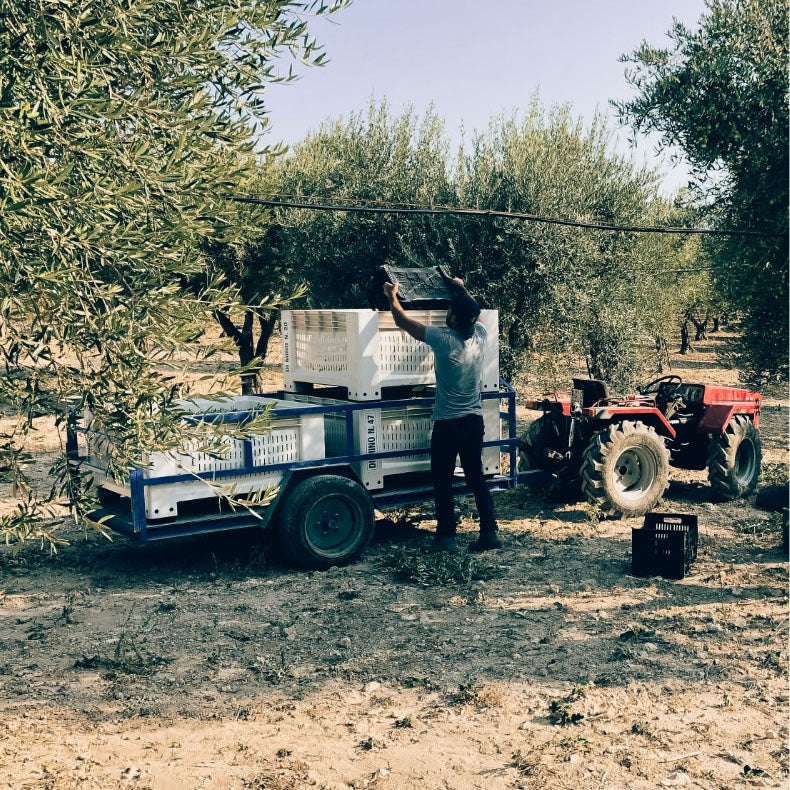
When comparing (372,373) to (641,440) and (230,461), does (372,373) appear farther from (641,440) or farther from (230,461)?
(641,440)

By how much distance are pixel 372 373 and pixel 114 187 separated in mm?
4357

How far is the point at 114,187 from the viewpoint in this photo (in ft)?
12.4

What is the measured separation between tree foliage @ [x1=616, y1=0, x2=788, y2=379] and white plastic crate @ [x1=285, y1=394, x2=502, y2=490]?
2670 mm

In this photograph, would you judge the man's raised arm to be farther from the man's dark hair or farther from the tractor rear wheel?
the tractor rear wheel

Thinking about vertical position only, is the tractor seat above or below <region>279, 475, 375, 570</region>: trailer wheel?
above

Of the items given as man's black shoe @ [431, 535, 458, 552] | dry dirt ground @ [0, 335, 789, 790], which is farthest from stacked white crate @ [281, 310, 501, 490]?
dry dirt ground @ [0, 335, 789, 790]

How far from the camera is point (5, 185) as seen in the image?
3236mm

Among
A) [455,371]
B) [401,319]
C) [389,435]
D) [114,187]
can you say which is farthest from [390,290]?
[114,187]

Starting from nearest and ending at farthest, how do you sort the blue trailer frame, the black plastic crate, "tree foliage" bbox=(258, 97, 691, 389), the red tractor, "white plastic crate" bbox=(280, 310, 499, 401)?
the blue trailer frame → "white plastic crate" bbox=(280, 310, 499, 401) → the black plastic crate → the red tractor → "tree foliage" bbox=(258, 97, 691, 389)

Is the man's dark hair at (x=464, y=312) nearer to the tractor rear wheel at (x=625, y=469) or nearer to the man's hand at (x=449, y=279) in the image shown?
the man's hand at (x=449, y=279)

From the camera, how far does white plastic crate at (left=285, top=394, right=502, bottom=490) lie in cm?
801

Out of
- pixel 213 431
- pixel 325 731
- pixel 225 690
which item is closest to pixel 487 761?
pixel 325 731

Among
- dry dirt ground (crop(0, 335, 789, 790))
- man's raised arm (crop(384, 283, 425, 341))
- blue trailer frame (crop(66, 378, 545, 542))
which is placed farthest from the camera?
man's raised arm (crop(384, 283, 425, 341))

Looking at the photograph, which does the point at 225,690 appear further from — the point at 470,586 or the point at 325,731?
the point at 470,586
